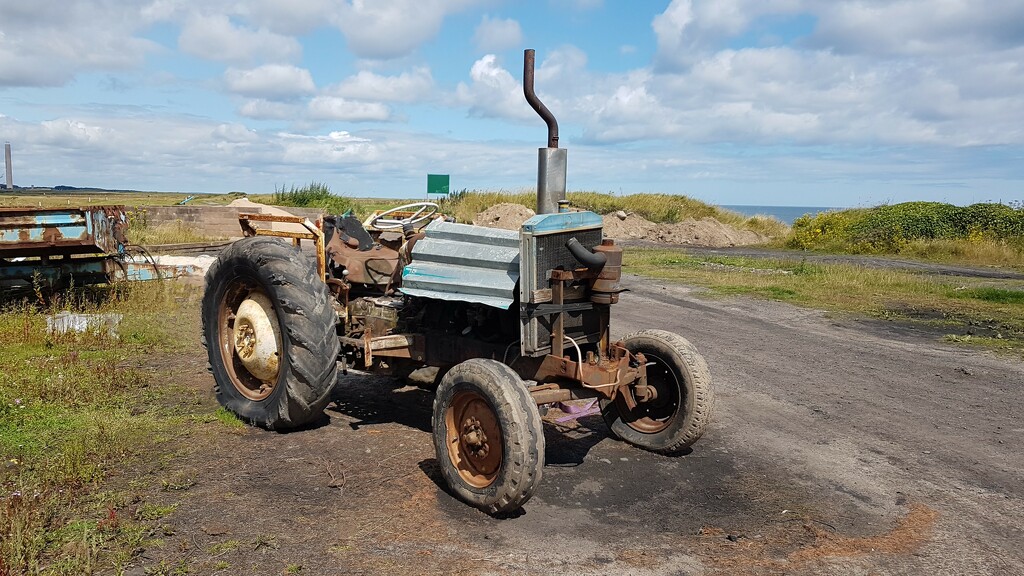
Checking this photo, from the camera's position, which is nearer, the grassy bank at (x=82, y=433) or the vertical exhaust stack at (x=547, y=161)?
the grassy bank at (x=82, y=433)

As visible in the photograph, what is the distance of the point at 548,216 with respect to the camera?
439cm

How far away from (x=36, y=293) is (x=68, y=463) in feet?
22.4

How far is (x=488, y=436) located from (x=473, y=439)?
9 centimetres

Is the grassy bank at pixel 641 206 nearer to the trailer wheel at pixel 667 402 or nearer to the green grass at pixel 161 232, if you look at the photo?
the green grass at pixel 161 232

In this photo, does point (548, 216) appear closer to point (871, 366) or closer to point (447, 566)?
point (447, 566)

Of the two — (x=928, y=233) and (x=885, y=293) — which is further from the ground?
(x=928, y=233)

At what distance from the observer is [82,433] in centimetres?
504

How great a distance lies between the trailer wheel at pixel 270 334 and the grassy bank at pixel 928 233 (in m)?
21.6

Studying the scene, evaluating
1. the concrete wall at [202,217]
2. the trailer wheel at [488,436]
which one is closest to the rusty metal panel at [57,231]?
the trailer wheel at [488,436]

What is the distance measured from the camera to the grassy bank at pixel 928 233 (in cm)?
2228

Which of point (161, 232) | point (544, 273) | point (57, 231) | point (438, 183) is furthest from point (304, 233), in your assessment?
point (438, 183)

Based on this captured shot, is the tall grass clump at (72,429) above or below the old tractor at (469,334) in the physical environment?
below

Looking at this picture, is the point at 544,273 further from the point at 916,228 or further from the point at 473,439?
the point at 916,228

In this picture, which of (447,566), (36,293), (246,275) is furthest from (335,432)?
(36,293)
